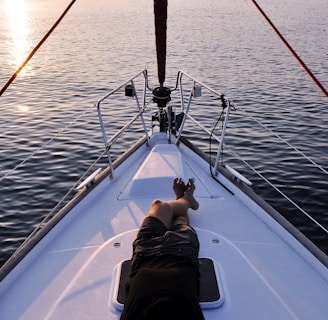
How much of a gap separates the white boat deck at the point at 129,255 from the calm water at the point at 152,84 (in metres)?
1.15

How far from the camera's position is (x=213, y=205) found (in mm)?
4992

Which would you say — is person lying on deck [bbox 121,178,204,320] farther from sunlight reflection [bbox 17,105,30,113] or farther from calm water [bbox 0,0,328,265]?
sunlight reflection [bbox 17,105,30,113]

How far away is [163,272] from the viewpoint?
2959 millimetres

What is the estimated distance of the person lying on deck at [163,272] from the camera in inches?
105

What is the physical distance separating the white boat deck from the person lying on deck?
387 mm

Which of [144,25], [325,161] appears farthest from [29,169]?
[144,25]

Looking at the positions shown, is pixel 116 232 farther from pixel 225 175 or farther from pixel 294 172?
pixel 294 172

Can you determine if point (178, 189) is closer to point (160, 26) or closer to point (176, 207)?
point (176, 207)

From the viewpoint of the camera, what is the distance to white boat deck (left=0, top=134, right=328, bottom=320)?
3.33 m

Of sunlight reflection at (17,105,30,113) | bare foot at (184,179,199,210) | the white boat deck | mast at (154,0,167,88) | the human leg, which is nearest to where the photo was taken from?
the white boat deck

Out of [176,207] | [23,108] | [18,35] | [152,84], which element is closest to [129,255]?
[176,207]

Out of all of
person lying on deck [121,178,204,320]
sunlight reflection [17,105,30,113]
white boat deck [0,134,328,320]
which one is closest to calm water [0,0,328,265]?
sunlight reflection [17,105,30,113]

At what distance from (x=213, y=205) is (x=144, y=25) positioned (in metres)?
33.8

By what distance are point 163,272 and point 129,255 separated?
1027 mm
